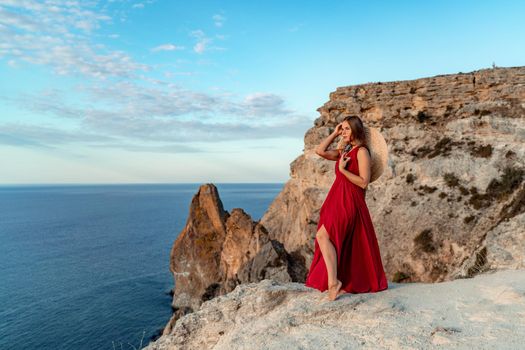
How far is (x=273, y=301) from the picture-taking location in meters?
7.83

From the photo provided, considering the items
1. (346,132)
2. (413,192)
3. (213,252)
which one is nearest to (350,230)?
(346,132)

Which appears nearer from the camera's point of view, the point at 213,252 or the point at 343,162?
the point at 343,162

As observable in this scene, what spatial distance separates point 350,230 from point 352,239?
212 millimetres

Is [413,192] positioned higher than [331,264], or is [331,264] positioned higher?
[331,264]

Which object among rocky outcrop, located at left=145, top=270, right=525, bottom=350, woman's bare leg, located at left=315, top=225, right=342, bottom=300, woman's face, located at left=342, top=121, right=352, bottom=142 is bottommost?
rocky outcrop, located at left=145, top=270, right=525, bottom=350

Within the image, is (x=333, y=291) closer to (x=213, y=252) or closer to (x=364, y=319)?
(x=364, y=319)

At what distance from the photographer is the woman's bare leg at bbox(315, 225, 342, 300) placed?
23.4 feet

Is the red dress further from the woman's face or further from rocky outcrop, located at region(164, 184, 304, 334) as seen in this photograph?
rocky outcrop, located at region(164, 184, 304, 334)

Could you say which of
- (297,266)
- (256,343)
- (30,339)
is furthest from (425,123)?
(30,339)

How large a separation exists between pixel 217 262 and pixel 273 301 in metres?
38.3

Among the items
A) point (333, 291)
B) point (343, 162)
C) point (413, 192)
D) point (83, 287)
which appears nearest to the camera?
point (333, 291)

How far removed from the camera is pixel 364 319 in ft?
21.5

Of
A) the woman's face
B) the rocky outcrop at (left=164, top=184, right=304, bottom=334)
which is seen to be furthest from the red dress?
the rocky outcrop at (left=164, top=184, right=304, bottom=334)

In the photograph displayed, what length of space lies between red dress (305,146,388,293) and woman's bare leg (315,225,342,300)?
204mm
